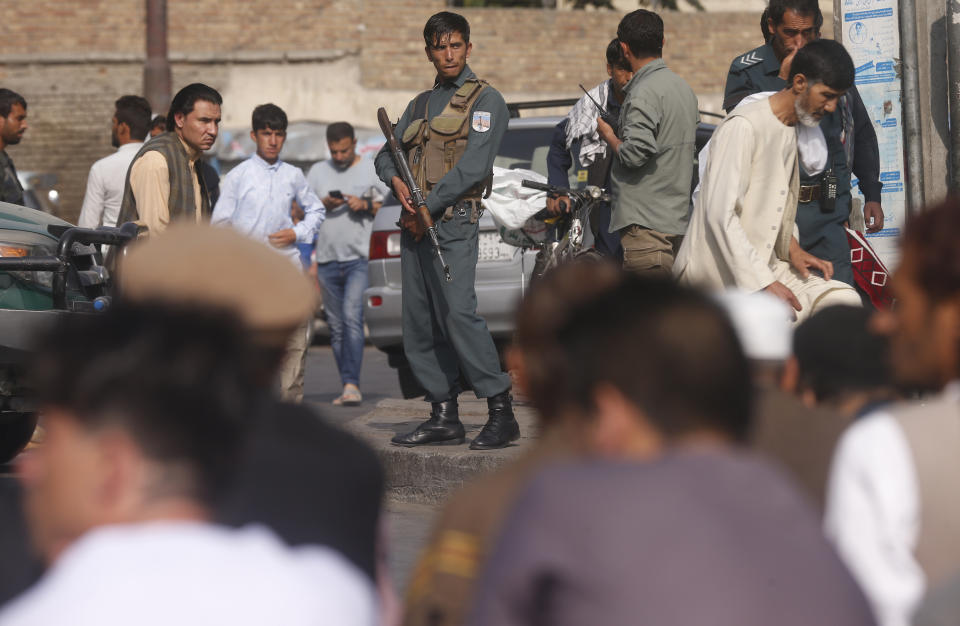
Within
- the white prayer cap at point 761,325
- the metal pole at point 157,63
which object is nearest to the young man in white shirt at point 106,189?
the white prayer cap at point 761,325

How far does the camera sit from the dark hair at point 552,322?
2027 mm

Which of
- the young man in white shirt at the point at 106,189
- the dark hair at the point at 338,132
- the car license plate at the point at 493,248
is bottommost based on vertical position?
the car license plate at the point at 493,248

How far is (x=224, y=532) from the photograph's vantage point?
71.9 inches

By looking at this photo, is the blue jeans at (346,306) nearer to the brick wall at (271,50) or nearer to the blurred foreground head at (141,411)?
the blurred foreground head at (141,411)

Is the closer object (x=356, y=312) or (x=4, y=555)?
(x=4, y=555)

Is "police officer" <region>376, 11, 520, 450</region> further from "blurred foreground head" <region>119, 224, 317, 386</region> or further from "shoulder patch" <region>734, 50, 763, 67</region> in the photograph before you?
"blurred foreground head" <region>119, 224, 317, 386</region>

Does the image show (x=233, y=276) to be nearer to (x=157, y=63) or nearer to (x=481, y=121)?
(x=481, y=121)

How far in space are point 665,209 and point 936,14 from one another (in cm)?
167

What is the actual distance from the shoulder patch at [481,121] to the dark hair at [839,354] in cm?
413

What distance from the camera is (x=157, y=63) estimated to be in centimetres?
1727

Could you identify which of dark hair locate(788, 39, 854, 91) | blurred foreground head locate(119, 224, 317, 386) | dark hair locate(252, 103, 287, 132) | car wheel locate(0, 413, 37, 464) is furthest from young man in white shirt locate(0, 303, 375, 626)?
dark hair locate(252, 103, 287, 132)

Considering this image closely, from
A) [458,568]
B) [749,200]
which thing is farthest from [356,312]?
[458,568]

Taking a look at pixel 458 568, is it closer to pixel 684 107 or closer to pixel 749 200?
pixel 749 200

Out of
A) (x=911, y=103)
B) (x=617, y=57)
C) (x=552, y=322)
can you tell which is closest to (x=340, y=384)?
(x=617, y=57)
